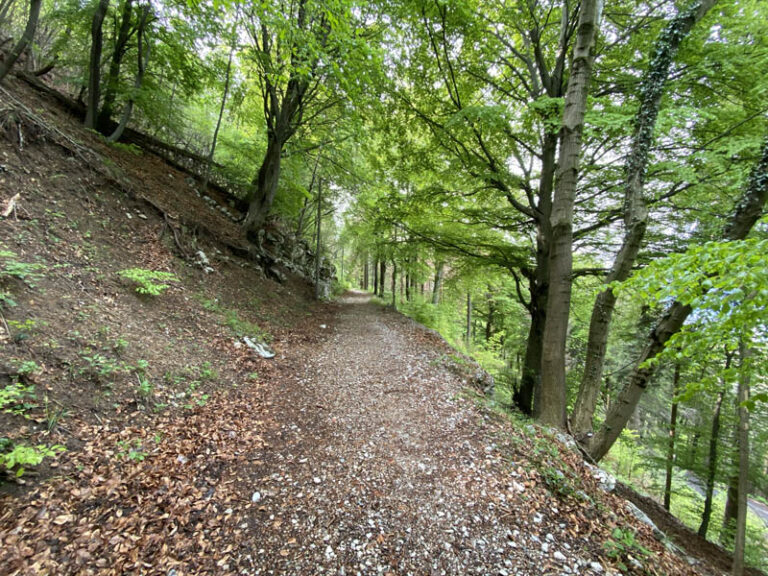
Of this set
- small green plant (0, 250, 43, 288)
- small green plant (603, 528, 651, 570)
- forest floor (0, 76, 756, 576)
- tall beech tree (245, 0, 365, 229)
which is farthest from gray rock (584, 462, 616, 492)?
tall beech tree (245, 0, 365, 229)

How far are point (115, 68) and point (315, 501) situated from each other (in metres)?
12.9

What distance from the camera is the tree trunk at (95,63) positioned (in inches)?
281

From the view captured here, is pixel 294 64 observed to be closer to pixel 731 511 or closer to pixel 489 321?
pixel 489 321

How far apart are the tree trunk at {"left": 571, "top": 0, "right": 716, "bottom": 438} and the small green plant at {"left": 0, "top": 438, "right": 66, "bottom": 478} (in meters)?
6.19

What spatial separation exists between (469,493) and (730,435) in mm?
10614

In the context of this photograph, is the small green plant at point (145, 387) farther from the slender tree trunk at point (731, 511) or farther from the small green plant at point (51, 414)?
the slender tree trunk at point (731, 511)

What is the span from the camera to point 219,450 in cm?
321

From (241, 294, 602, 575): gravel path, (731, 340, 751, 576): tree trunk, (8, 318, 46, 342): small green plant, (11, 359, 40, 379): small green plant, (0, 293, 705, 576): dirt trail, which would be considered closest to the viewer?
(0, 293, 705, 576): dirt trail

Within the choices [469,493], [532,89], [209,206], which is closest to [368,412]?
[469,493]

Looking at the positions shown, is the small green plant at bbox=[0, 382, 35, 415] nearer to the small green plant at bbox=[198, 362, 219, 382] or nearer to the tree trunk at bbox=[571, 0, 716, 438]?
the small green plant at bbox=[198, 362, 219, 382]

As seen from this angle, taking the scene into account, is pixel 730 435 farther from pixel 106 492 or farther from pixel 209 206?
pixel 209 206

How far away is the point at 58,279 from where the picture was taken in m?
3.99

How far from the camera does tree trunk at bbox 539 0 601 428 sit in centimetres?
404

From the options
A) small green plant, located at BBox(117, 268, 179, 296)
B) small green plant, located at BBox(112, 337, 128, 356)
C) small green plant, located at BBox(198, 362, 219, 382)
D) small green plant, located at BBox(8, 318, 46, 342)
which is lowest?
small green plant, located at BBox(198, 362, 219, 382)
